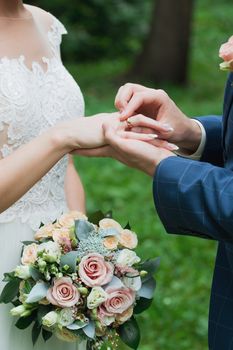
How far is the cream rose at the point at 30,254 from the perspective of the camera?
2793 mm

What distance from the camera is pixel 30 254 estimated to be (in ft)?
9.23

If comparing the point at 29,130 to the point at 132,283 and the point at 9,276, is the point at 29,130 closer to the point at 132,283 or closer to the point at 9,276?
the point at 9,276

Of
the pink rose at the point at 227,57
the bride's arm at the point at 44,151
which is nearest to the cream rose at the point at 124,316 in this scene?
the bride's arm at the point at 44,151

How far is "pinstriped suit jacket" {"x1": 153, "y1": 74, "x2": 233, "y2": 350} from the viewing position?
2371 mm

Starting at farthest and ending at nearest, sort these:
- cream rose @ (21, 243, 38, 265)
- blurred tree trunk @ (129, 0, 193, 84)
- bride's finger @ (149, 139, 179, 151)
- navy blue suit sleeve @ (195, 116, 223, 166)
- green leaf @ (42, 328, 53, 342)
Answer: blurred tree trunk @ (129, 0, 193, 84) → navy blue suit sleeve @ (195, 116, 223, 166) → green leaf @ (42, 328, 53, 342) → cream rose @ (21, 243, 38, 265) → bride's finger @ (149, 139, 179, 151)

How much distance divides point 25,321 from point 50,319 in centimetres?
18

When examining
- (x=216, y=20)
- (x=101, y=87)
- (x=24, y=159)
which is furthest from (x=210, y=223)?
(x=216, y=20)

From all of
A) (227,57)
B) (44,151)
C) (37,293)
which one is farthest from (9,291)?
(227,57)

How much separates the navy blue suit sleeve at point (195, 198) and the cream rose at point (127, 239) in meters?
0.35

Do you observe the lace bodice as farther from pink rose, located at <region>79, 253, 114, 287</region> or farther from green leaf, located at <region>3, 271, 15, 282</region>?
pink rose, located at <region>79, 253, 114, 287</region>

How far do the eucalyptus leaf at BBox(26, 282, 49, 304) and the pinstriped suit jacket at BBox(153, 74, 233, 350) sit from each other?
496 mm

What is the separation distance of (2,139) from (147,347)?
8.18ft

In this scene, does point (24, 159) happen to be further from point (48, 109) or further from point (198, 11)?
point (198, 11)

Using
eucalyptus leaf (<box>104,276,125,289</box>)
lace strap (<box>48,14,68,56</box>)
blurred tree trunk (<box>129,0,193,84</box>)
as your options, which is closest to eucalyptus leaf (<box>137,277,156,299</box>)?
eucalyptus leaf (<box>104,276,125,289</box>)
